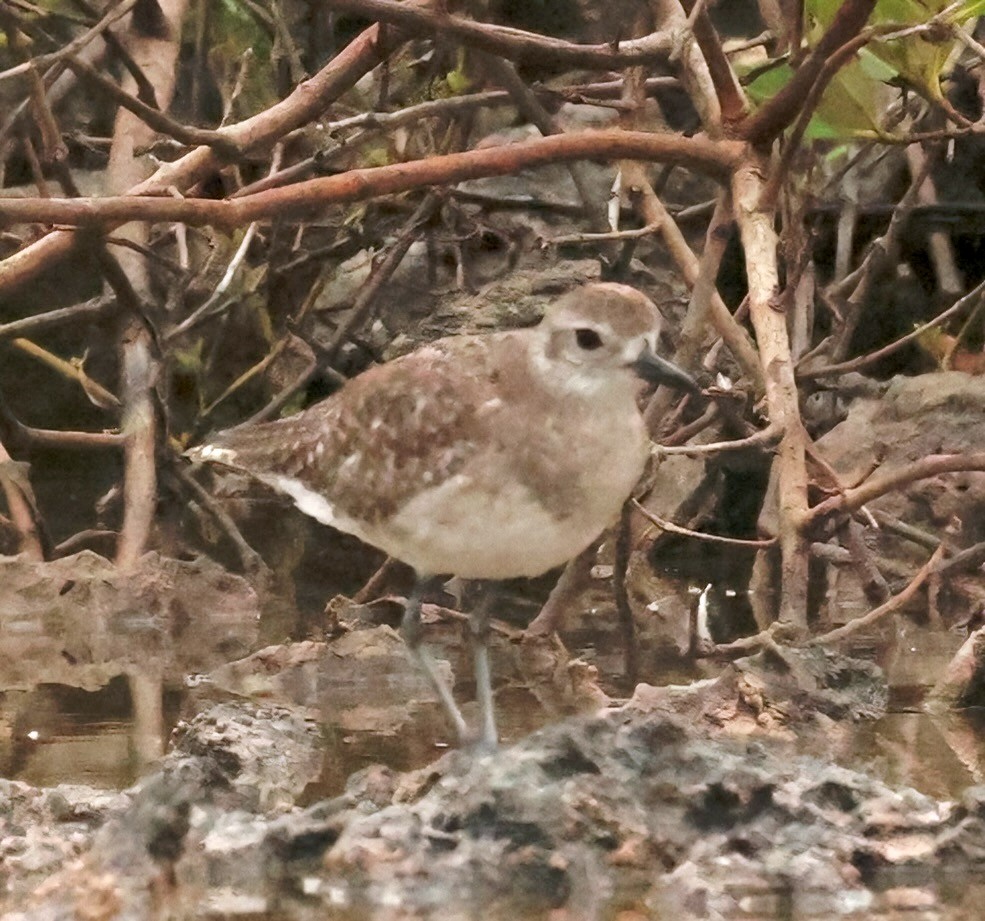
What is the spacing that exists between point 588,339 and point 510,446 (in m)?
0.19

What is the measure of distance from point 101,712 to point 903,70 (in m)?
1.86

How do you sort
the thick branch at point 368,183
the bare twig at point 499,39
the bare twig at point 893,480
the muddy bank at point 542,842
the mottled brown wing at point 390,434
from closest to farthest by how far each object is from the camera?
the muddy bank at point 542,842
the mottled brown wing at point 390,434
the thick branch at point 368,183
the bare twig at point 499,39
the bare twig at point 893,480

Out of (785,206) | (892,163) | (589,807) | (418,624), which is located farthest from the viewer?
(892,163)

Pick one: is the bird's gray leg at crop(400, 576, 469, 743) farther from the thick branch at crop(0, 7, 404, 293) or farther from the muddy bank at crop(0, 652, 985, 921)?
the thick branch at crop(0, 7, 404, 293)

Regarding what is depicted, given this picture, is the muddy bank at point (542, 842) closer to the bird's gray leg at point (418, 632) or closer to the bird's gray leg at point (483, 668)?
the bird's gray leg at point (483, 668)

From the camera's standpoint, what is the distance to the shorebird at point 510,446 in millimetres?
2438

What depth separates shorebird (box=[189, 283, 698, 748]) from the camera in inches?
96.0

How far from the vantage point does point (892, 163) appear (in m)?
5.07

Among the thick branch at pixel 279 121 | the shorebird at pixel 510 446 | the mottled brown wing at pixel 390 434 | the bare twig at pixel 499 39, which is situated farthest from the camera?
the thick branch at pixel 279 121

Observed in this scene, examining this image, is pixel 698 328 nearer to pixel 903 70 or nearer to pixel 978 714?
pixel 903 70

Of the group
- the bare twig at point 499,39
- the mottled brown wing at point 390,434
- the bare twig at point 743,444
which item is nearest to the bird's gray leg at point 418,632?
the mottled brown wing at point 390,434

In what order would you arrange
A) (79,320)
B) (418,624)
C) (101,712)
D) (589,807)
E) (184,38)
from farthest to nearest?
(184,38) < (79,320) < (101,712) < (418,624) < (589,807)

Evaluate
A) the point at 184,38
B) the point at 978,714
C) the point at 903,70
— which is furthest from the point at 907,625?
the point at 184,38

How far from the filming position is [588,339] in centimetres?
247
